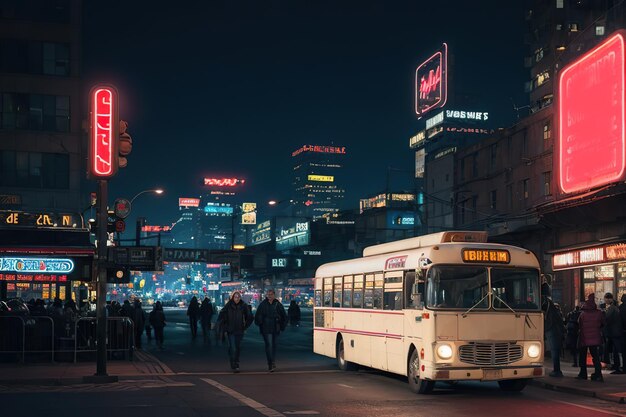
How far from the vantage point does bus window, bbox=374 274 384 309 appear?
19594 millimetres

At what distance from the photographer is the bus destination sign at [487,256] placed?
16672 millimetres

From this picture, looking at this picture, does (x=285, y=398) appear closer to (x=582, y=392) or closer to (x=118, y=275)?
(x=582, y=392)

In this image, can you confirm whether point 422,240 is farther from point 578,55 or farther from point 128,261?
point 578,55

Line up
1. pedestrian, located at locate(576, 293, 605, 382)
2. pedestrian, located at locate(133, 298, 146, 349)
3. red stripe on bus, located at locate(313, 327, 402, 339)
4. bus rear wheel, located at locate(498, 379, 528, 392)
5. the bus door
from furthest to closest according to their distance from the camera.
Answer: pedestrian, located at locate(133, 298, 146, 349) → pedestrian, located at locate(576, 293, 605, 382) → red stripe on bus, located at locate(313, 327, 402, 339) → the bus door → bus rear wheel, located at locate(498, 379, 528, 392)

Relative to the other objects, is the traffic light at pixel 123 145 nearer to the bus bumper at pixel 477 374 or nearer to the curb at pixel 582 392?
the bus bumper at pixel 477 374

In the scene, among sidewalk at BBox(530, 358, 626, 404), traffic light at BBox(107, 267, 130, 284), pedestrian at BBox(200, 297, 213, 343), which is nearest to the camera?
sidewalk at BBox(530, 358, 626, 404)

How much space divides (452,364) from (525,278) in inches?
95.9

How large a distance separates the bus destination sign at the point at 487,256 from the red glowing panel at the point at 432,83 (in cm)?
5235

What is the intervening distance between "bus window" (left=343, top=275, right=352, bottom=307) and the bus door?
2746 mm

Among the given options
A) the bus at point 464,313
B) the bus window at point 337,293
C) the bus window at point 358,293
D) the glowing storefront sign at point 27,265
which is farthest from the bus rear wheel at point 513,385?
the glowing storefront sign at point 27,265

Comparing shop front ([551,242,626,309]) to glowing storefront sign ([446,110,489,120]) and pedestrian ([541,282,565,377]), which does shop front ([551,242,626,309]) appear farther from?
glowing storefront sign ([446,110,489,120])

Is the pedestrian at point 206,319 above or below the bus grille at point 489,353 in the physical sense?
below

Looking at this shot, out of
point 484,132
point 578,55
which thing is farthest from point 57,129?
point 484,132

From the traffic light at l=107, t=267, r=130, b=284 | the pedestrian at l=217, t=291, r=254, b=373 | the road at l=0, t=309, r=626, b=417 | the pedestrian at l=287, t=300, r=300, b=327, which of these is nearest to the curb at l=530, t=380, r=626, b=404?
the road at l=0, t=309, r=626, b=417
